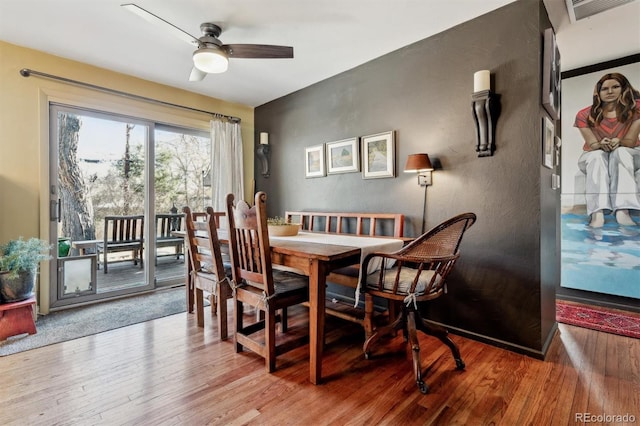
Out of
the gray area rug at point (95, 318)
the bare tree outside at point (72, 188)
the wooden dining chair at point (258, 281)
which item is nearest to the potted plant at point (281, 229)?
the wooden dining chair at point (258, 281)

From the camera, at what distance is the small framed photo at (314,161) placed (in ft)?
11.5

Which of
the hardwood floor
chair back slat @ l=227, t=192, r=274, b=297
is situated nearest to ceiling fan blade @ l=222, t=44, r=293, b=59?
chair back slat @ l=227, t=192, r=274, b=297

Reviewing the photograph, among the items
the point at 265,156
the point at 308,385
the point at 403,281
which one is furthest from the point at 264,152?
the point at 308,385

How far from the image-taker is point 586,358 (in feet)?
6.53

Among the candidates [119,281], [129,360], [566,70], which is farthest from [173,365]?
[566,70]

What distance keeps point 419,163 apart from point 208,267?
2032 mm

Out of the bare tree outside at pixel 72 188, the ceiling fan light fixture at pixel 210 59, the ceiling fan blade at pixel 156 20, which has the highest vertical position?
the ceiling fan blade at pixel 156 20

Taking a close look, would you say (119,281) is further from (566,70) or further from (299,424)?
(566,70)

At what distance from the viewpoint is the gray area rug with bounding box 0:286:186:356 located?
87.9 inches

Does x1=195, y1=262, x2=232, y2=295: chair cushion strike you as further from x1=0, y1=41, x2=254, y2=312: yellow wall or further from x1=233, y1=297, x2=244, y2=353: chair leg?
x1=0, y1=41, x2=254, y2=312: yellow wall

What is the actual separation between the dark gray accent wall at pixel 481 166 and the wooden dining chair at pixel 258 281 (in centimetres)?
133

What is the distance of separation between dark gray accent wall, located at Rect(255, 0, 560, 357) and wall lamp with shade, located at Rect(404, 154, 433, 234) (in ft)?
0.19

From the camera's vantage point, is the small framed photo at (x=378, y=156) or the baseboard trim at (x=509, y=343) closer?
the baseboard trim at (x=509, y=343)

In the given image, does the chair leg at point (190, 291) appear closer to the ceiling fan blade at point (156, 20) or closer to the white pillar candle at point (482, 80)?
the ceiling fan blade at point (156, 20)
